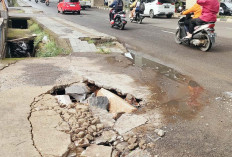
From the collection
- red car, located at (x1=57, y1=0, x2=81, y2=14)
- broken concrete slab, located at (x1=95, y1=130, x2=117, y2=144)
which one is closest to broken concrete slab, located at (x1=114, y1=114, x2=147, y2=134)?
broken concrete slab, located at (x1=95, y1=130, x2=117, y2=144)

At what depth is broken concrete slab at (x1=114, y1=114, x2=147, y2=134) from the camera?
332 centimetres

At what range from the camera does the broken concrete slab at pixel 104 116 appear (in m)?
3.45

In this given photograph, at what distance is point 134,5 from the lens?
1580 cm

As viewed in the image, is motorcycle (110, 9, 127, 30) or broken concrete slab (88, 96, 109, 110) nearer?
broken concrete slab (88, 96, 109, 110)

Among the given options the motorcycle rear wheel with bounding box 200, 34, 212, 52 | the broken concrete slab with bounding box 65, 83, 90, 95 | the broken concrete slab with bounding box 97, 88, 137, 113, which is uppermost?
the motorcycle rear wheel with bounding box 200, 34, 212, 52

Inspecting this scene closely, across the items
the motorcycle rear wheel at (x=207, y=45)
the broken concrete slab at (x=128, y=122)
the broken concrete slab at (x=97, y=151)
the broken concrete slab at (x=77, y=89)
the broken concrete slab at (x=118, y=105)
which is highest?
the motorcycle rear wheel at (x=207, y=45)

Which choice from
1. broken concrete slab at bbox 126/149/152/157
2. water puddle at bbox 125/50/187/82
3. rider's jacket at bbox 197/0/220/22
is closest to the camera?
broken concrete slab at bbox 126/149/152/157

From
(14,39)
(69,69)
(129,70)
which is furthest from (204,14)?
(14,39)

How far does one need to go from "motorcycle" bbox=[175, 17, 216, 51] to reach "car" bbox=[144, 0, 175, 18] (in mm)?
11992

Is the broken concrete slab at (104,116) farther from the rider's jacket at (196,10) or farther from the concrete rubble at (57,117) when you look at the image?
the rider's jacket at (196,10)

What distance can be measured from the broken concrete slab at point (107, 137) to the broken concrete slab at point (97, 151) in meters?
0.12

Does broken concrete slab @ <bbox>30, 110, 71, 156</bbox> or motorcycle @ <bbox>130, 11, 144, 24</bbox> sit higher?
motorcycle @ <bbox>130, 11, 144, 24</bbox>

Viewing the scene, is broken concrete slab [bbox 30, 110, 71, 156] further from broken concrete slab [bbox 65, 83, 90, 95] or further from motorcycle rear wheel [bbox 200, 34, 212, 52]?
motorcycle rear wheel [bbox 200, 34, 212, 52]

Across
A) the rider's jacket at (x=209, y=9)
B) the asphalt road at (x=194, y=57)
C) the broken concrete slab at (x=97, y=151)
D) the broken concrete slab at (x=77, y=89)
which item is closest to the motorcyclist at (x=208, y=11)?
the rider's jacket at (x=209, y=9)
